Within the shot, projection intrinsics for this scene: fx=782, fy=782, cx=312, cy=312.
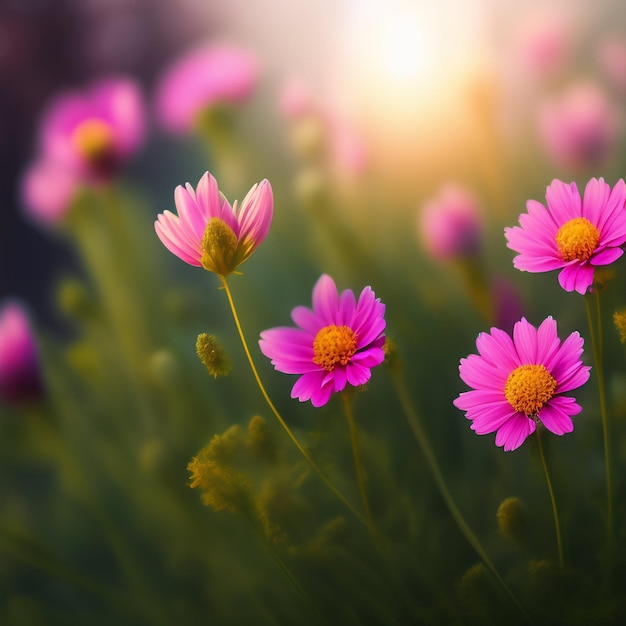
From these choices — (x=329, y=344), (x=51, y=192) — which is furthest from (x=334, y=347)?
(x=51, y=192)

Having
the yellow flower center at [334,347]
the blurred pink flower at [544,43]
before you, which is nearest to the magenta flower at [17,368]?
the yellow flower center at [334,347]

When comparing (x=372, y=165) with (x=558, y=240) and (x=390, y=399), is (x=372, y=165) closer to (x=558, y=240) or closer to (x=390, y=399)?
(x=390, y=399)

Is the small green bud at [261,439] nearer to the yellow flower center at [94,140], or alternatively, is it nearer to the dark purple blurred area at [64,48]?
the yellow flower center at [94,140]

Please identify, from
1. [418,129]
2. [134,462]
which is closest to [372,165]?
[418,129]

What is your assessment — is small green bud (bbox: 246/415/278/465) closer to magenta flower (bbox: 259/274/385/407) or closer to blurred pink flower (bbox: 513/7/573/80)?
magenta flower (bbox: 259/274/385/407)

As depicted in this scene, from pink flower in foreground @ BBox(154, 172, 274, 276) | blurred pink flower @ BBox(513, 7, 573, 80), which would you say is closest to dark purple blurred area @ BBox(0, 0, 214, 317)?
blurred pink flower @ BBox(513, 7, 573, 80)
